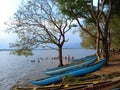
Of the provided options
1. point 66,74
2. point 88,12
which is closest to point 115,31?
point 88,12

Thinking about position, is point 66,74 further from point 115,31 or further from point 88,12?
point 115,31

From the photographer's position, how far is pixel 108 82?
56.5 feet

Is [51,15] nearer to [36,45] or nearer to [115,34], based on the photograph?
[36,45]

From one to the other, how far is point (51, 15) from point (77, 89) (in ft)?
83.5

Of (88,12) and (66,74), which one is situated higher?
(88,12)

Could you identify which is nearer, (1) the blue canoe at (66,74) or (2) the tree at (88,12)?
(1) the blue canoe at (66,74)

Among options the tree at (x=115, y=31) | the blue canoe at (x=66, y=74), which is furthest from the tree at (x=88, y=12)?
the tree at (x=115, y=31)

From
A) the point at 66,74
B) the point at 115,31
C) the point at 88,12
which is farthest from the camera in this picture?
the point at 115,31

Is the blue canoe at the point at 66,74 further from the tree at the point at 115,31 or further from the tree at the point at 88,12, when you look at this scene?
the tree at the point at 115,31

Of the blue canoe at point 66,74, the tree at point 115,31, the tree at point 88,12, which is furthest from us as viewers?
the tree at point 115,31

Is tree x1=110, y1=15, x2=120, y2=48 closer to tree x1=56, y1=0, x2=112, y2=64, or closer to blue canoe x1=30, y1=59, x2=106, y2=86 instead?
tree x1=56, y1=0, x2=112, y2=64

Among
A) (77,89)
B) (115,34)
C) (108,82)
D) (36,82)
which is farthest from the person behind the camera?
(115,34)

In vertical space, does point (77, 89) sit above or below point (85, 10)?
below

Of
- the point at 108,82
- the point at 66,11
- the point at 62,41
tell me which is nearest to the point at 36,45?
the point at 62,41
